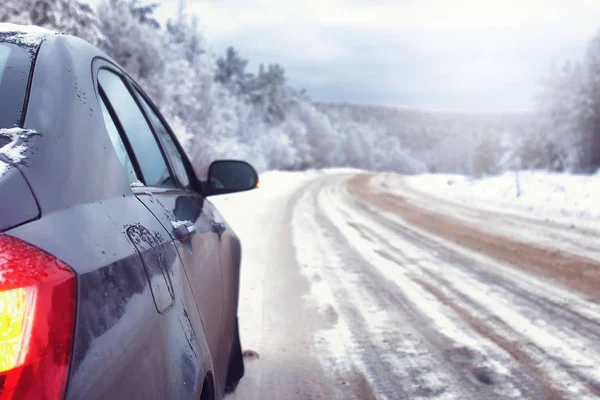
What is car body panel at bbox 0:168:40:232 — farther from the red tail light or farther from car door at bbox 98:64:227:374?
car door at bbox 98:64:227:374

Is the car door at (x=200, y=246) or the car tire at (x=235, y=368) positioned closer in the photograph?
the car door at (x=200, y=246)

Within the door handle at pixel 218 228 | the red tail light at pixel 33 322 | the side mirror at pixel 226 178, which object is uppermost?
the side mirror at pixel 226 178

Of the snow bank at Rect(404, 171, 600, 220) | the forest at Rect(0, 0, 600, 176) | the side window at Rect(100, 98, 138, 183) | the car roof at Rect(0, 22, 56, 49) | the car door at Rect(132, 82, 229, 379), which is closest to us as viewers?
the car roof at Rect(0, 22, 56, 49)

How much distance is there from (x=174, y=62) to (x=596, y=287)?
88.2 feet

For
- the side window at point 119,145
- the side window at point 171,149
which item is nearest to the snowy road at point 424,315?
the side window at point 171,149

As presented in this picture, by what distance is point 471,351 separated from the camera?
3549 millimetres

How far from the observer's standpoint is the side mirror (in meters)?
3.13

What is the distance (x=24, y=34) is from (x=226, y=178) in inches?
63.5

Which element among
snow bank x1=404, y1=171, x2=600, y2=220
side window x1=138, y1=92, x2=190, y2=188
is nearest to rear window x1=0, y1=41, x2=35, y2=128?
side window x1=138, y1=92, x2=190, y2=188

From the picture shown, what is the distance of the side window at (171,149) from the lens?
2.66 metres

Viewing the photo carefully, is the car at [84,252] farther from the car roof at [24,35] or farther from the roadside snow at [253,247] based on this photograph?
the roadside snow at [253,247]

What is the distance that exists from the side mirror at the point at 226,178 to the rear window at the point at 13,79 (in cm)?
162

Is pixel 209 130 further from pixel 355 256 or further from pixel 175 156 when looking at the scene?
pixel 175 156

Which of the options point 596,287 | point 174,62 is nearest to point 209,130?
point 174,62
